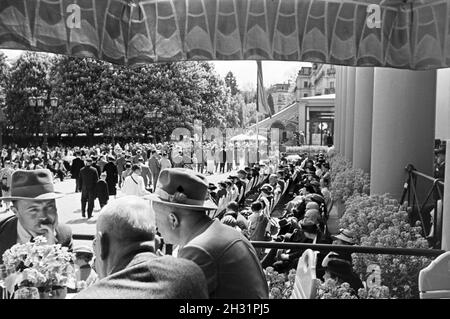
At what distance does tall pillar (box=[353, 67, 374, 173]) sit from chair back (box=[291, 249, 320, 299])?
1200cm

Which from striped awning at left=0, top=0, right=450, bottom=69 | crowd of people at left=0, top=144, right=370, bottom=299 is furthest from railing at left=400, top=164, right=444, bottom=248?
striped awning at left=0, top=0, right=450, bottom=69

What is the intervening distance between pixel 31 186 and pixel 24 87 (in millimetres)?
64469

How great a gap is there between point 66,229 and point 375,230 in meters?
3.70

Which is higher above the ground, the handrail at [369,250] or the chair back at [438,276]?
the chair back at [438,276]

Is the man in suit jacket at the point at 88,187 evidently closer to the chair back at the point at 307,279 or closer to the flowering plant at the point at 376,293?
the flowering plant at the point at 376,293

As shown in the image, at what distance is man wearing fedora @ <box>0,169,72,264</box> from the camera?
512cm

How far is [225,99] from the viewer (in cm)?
7994

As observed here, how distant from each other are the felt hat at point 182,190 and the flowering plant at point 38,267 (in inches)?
25.4

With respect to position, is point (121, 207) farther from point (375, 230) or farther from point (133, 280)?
point (375, 230)

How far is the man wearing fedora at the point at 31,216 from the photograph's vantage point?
16.8 feet

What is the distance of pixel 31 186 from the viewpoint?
526 cm

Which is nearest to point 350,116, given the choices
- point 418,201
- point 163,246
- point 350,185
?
point 350,185

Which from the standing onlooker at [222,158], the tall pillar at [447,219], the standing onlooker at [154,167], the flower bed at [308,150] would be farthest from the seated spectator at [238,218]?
the flower bed at [308,150]

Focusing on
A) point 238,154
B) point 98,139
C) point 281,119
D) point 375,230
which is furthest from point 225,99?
point 375,230
